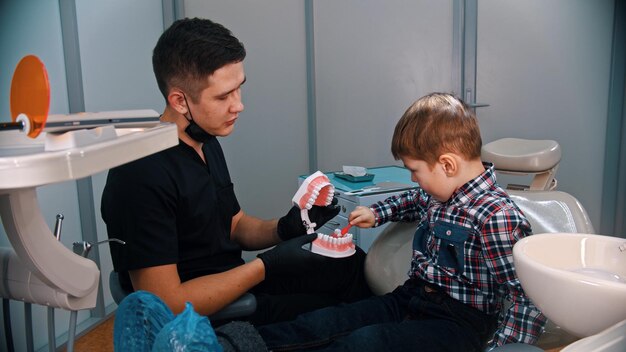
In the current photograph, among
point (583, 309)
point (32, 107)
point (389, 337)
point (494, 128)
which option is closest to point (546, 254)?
point (583, 309)

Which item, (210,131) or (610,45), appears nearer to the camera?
(210,131)

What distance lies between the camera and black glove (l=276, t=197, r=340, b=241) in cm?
140

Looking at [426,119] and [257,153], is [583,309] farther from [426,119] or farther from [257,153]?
[257,153]

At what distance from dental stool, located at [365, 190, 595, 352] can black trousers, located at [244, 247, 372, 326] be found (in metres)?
0.05

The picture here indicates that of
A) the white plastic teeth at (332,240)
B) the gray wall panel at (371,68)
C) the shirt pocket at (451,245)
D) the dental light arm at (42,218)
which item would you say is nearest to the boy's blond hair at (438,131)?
the shirt pocket at (451,245)

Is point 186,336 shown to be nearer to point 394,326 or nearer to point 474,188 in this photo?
point 394,326

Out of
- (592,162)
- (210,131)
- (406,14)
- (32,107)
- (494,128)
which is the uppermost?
(406,14)

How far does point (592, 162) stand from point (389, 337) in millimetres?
2242

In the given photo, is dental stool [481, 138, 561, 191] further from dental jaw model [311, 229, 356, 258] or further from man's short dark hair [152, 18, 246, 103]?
man's short dark hair [152, 18, 246, 103]

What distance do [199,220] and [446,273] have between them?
565mm

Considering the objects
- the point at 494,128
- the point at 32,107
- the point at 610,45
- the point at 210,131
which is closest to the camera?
the point at 32,107

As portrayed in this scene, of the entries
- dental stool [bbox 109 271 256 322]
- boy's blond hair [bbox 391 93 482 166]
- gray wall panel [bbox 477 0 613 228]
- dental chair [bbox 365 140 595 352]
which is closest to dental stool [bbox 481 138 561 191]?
dental chair [bbox 365 140 595 352]

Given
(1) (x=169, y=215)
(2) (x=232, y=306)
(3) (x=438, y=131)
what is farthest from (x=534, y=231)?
(1) (x=169, y=215)

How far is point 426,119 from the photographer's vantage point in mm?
1191
